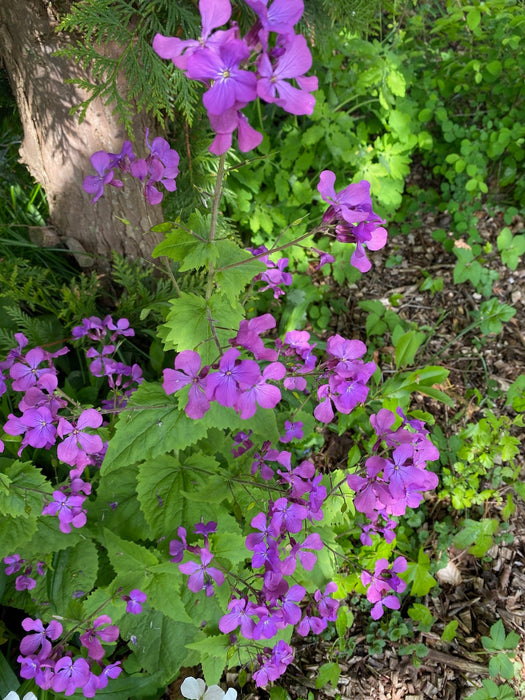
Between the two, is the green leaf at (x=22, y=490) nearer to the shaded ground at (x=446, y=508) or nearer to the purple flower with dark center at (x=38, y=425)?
the purple flower with dark center at (x=38, y=425)

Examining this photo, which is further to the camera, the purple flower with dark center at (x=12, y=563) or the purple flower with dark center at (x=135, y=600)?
the purple flower with dark center at (x=12, y=563)

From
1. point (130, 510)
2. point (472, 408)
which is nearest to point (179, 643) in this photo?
point (130, 510)

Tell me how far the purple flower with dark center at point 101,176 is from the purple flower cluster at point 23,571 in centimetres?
120

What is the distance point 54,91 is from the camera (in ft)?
7.20

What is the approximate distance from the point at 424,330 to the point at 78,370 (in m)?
1.94

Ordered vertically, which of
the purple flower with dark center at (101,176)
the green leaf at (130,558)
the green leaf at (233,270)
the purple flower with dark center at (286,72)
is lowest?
the green leaf at (130,558)

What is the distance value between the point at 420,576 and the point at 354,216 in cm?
162

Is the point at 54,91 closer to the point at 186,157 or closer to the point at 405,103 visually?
the point at 186,157

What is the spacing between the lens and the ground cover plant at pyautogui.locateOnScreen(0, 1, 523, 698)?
4.05 ft

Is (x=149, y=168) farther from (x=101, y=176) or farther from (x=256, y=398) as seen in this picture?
(x=256, y=398)

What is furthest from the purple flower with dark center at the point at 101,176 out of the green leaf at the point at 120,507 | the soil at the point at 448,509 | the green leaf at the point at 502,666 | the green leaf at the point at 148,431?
the green leaf at the point at 502,666

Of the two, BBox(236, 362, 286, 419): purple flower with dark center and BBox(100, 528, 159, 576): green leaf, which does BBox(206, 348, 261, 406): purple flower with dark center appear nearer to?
BBox(236, 362, 286, 419): purple flower with dark center

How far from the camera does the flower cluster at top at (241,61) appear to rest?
2.78 feet

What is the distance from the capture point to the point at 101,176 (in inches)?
58.9
